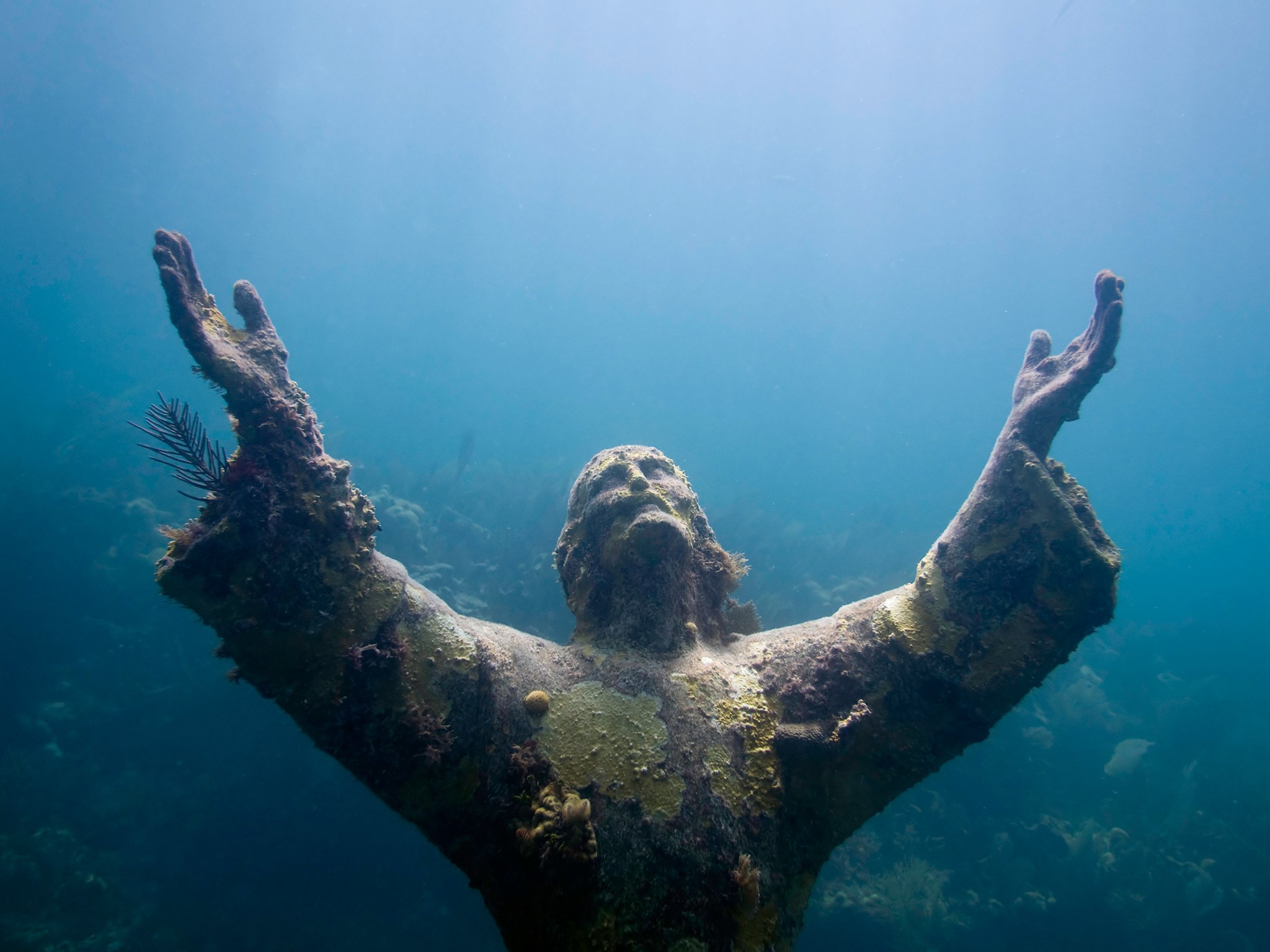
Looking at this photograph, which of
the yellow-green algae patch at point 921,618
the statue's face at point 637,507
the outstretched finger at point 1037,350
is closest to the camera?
the yellow-green algae patch at point 921,618

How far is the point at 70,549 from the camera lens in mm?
20406

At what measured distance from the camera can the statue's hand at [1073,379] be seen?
4.28 meters

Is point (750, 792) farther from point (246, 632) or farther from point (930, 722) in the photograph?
point (246, 632)

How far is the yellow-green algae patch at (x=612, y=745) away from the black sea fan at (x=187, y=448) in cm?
318

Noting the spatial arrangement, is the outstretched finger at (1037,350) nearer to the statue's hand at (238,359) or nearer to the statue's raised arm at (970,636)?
the statue's raised arm at (970,636)

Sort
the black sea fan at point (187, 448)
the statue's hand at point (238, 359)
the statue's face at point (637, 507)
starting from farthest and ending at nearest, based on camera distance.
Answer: the statue's face at point (637, 507) < the black sea fan at point (187, 448) < the statue's hand at point (238, 359)

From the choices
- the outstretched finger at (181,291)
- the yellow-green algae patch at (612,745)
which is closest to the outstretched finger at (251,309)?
the outstretched finger at (181,291)

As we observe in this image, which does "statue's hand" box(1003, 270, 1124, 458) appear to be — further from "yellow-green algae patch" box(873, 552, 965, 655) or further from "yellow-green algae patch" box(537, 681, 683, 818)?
"yellow-green algae patch" box(537, 681, 683, 818)

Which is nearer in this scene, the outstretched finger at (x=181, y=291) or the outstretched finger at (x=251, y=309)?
the outstretched finger at (x=181, y=291)

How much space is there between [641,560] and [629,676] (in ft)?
3.35

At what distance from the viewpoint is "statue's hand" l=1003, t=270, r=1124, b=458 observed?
4.28 meters

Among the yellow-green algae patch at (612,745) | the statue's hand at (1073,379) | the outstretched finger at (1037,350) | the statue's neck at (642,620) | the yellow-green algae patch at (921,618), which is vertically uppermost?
the outstretched finger at (1037,350)

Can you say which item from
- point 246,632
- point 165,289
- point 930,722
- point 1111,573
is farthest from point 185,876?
point 1111,573

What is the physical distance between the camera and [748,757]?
4023 mm
